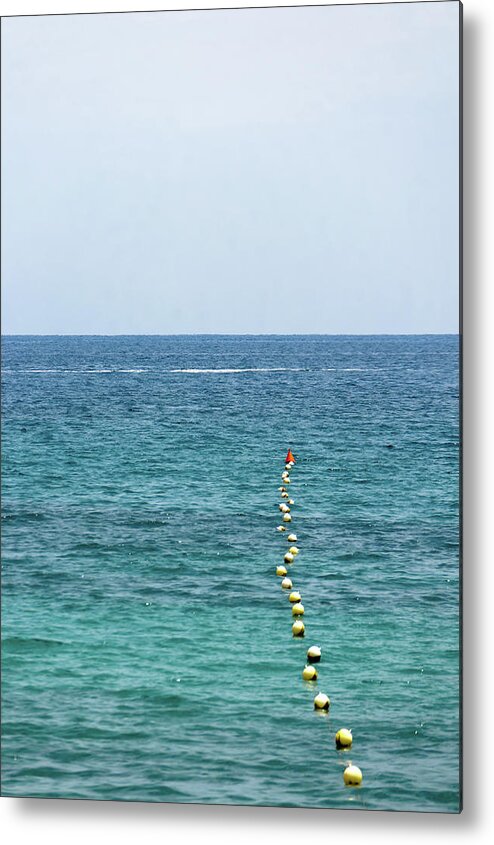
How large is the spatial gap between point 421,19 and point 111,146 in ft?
7.87

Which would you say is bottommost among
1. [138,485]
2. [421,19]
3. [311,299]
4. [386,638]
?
[386,638]

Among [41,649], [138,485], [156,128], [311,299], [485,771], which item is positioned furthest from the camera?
[138,485]

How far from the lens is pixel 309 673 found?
928 cm

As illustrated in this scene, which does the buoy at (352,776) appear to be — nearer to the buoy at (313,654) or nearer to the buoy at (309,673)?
the buoy at (309,673)

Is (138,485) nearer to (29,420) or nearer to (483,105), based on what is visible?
(29,420)

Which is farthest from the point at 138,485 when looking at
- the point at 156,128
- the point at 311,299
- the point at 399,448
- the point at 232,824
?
the point at 232,824

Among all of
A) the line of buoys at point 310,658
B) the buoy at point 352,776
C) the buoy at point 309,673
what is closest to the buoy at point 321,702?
the line of buoys at point 310,658

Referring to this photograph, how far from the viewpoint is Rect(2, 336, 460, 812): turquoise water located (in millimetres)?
8312

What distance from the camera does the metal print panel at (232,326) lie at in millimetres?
8430

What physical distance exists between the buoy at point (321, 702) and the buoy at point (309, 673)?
26 cm

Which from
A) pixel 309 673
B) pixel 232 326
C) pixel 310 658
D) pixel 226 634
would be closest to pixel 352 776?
pixel 309 673

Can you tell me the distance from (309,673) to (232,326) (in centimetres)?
289

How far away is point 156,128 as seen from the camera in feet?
31.2

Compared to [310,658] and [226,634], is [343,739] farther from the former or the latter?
[226,634]
